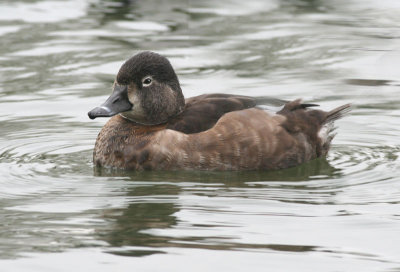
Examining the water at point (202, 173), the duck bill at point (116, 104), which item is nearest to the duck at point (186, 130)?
the duck bill at point (116, 104)

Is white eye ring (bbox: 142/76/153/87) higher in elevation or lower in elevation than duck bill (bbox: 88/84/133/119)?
higher

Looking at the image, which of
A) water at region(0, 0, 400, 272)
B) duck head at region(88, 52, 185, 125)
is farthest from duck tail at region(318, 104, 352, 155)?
duck head at region(88, 52, 185, 125)

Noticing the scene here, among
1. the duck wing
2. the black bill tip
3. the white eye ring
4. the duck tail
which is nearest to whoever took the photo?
the black bill tip

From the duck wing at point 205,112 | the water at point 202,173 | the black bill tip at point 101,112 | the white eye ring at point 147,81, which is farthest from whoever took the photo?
the white eye ring at point 147,81

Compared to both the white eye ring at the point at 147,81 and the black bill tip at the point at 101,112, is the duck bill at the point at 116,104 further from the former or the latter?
the white eye ring at the point at 147,81

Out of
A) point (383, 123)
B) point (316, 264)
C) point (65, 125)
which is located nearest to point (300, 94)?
point (383, 123)

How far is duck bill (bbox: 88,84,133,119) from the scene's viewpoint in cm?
753

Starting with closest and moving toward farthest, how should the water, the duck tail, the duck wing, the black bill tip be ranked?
the water, the black bill tip, the duck wing, the duck tail

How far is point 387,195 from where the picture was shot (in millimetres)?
6727

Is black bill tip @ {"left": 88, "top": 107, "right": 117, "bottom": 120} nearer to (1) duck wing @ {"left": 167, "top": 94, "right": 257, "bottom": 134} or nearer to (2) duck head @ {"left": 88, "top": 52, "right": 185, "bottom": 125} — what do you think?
(2) duck head @ {"left": 88, "top": 52, "right": 185, "bottom": 125}

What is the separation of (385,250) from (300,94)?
469cm

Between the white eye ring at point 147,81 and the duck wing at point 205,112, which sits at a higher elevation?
the white eye ring at point 147,81

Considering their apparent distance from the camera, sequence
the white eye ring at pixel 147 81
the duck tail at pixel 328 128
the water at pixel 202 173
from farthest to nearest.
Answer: the duck tail at pixel 328 128 → the white eye ring at pixel 147 81 → the water at pixel 202 173

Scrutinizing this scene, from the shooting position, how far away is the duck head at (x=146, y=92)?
7699mm
